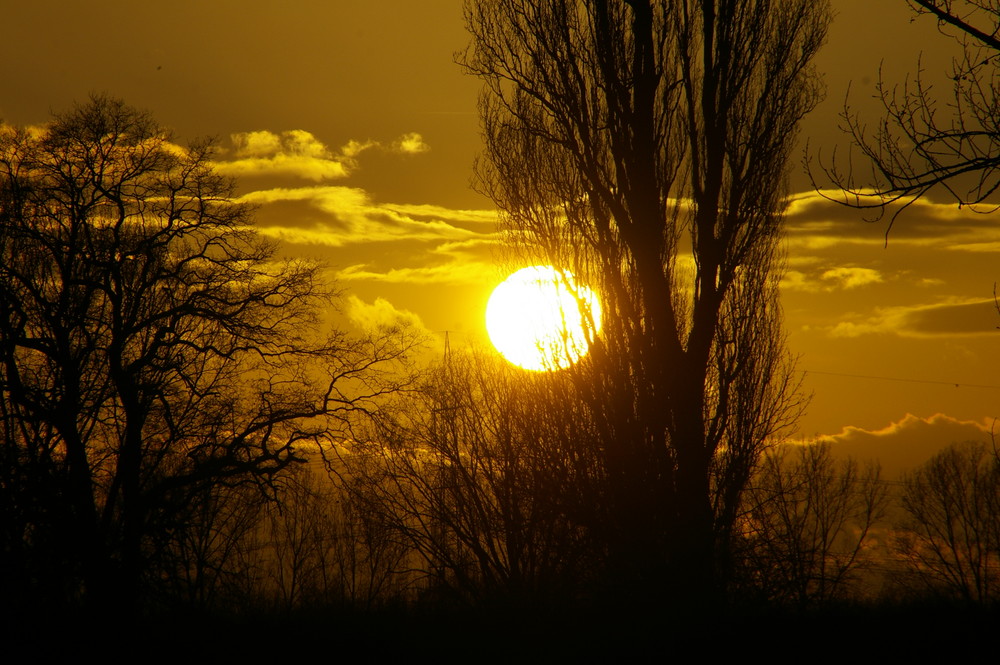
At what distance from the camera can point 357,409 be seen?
15.7 meters

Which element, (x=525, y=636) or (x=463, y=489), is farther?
(x=463, y=489)

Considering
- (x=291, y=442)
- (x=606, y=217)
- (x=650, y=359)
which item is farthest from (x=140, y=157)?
(x=650, y=359)

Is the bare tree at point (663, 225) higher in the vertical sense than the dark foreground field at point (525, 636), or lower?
higher

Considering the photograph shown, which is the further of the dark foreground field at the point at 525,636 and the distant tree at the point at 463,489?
the distant tree at the point at 463,489

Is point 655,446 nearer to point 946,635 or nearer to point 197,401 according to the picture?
point 946,635

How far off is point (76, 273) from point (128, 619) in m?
5.67

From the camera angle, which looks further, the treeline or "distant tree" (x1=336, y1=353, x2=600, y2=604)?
"distant tree" (x1=336, y1=353, x2=600, y2=604)

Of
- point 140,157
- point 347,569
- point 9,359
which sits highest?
point 140,157

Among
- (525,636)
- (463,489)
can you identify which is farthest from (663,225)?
(463,489)

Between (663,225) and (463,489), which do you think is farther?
(463,489)

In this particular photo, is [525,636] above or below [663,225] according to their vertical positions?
below

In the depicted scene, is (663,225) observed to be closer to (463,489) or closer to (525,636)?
(525,636)

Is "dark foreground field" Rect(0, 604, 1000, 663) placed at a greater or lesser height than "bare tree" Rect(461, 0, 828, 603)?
lesser

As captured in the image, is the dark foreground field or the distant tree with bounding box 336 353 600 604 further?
the distant tree with bounding box 336 353 600 604
